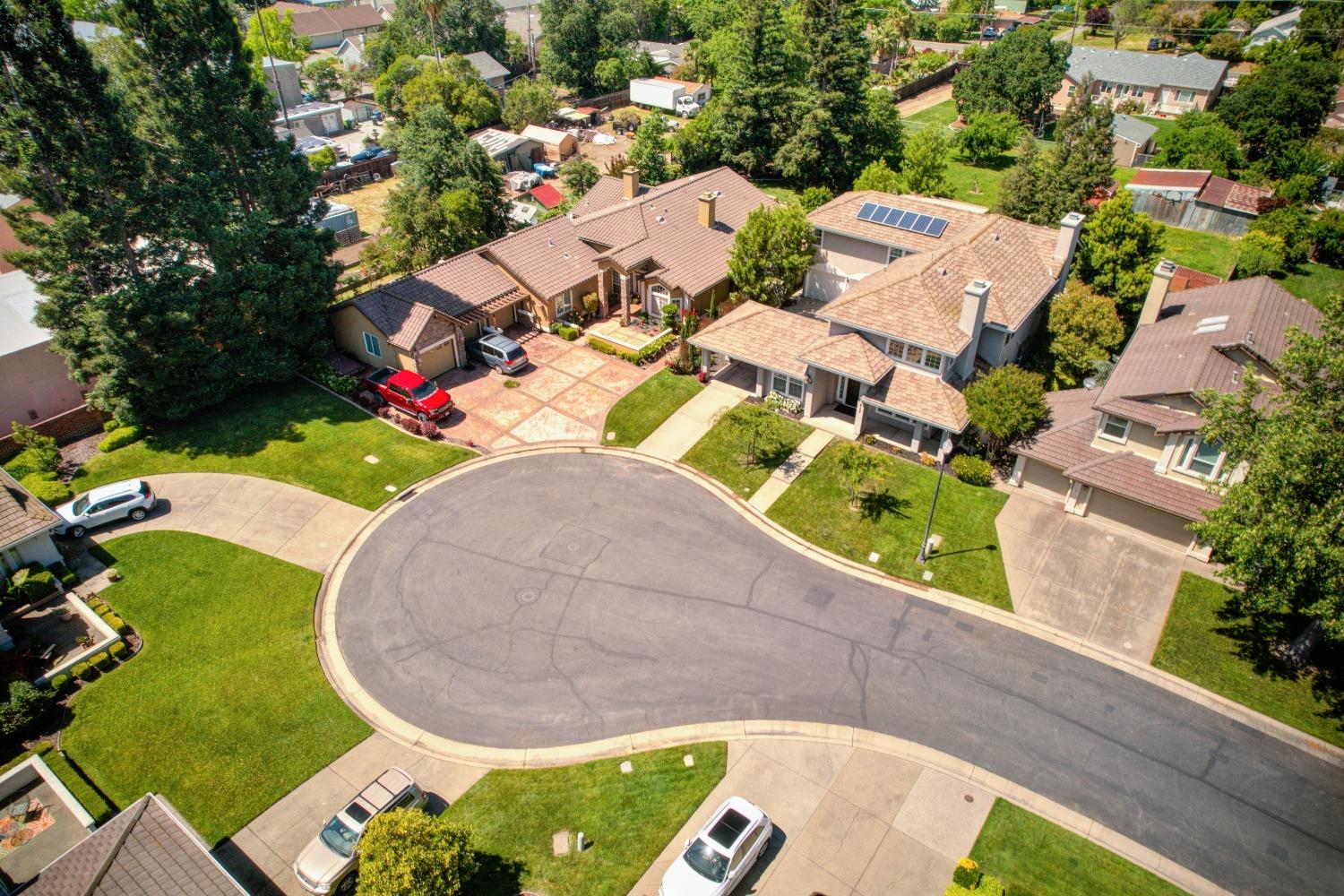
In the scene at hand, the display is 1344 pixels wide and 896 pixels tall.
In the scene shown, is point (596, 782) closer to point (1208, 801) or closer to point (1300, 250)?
point (1208, 801)

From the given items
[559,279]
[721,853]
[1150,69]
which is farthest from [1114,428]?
[1150,69]

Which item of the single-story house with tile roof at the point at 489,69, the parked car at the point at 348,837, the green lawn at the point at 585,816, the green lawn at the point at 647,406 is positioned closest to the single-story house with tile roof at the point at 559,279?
the green lawn at the point at 647,406

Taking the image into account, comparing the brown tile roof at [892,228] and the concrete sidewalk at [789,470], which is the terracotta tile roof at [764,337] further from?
the brown tile roof at [892,228]

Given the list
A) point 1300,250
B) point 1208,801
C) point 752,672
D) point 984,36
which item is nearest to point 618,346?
point 752,672

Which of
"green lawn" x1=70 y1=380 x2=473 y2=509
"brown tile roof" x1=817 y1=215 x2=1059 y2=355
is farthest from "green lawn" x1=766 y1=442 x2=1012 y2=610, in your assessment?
"green lawn" x1=70 y1=380 x2=473 y2=509

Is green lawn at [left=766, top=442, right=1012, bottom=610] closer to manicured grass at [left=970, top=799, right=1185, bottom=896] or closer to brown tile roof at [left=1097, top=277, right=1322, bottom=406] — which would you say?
brown tile roof at [left=1097, top=277, right=1322, bottom=406]

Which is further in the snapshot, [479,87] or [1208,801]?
[479,87]
